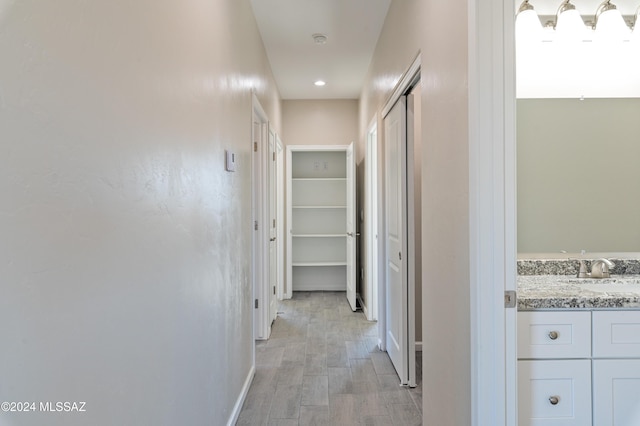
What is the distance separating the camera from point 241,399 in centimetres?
232

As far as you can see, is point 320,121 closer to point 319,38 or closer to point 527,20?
point 319,38

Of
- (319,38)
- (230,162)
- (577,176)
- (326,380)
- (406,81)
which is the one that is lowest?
(326,380)

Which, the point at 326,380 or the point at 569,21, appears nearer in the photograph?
the point at 569,21

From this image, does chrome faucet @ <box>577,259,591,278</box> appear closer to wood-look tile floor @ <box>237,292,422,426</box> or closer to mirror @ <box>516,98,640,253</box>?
A: mirror @ <box>516,98,640,253</box>

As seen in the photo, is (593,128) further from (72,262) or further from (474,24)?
(72,262)

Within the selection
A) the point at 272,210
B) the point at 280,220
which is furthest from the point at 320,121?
the point at 272,210

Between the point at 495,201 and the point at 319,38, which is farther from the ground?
the point at 319,38

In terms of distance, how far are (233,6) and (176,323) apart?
186 centimetres

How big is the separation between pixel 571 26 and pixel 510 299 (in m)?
1.59

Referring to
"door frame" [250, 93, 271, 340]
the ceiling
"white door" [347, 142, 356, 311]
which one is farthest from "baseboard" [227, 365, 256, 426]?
the ceiling

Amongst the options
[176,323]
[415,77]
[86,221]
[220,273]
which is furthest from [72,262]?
[415,77]

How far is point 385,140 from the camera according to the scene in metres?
3.24

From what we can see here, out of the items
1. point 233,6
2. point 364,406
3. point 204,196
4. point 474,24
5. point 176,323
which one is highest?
point 233,6

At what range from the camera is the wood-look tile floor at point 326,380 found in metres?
2.25
